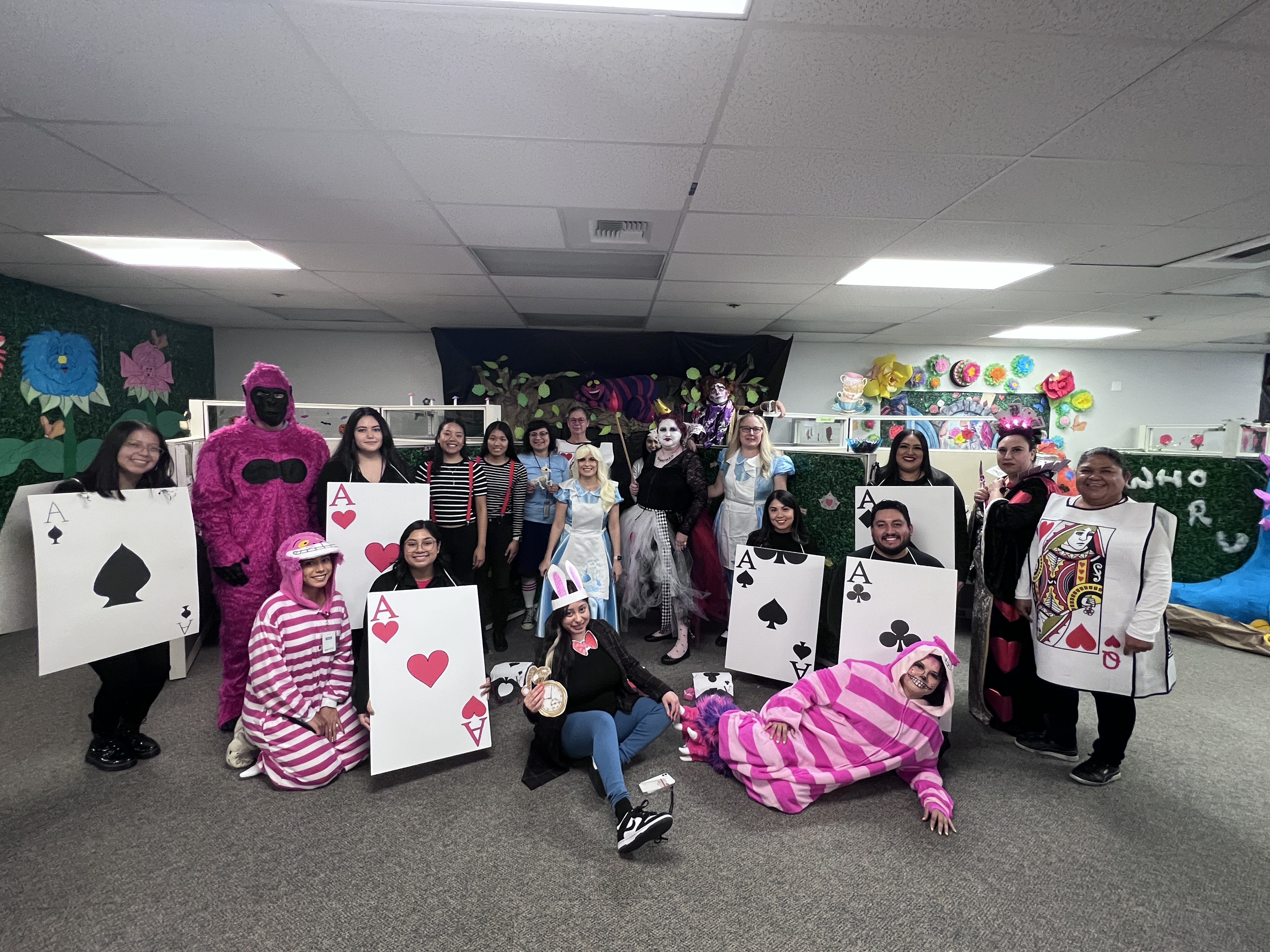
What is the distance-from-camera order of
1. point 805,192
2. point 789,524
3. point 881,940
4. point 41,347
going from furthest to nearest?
point 41,347 → point 789,524 → point 805,192 → point 881,940

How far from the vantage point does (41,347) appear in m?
4.15

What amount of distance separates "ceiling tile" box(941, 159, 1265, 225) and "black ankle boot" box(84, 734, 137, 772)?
406 cm

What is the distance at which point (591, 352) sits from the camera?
19.9 ft

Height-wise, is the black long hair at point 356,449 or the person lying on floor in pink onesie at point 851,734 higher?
the black long hair at point 356,449

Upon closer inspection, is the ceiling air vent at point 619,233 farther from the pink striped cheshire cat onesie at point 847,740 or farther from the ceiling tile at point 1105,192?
the pink striped cheshire cat onesie at point 847,740

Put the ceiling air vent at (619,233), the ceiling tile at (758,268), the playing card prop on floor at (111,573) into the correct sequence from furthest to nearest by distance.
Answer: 1. the ceiling tile at (758,268)
2. the ceiling air vent at (619,233)
3. the playing card prop on floor at (111,573)

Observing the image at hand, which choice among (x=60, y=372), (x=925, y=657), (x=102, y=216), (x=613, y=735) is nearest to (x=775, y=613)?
(x=925, y=657)

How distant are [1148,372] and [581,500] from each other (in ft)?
24.5

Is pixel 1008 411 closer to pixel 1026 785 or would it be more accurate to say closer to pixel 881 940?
pixel 1026 785

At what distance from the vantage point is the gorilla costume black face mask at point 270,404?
2441 mm

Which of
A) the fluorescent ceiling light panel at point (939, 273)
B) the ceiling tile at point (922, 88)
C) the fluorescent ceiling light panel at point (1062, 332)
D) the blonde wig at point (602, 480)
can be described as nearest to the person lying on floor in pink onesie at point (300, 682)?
the blonde wig at point (602, 480)

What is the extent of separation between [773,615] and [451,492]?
6.02 ft

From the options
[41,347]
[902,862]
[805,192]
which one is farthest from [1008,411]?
[41,347]

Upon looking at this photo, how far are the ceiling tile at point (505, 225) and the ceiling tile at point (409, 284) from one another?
0.78m
